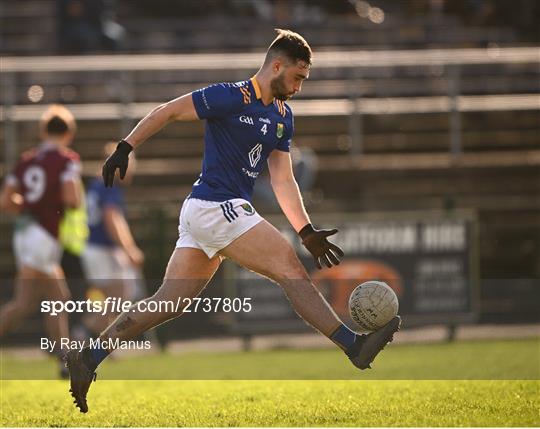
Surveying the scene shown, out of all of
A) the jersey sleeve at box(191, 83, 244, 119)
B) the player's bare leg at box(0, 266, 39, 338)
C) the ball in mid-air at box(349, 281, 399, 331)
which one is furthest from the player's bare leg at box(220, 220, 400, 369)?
the player's bare leg at box(0, 266, 39, 338)

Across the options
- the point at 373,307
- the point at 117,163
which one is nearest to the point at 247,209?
the point at 117,163

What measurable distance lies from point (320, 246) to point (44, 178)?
182 inches

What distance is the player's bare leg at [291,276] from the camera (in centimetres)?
758

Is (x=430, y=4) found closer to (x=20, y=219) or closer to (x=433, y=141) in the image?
(x=433, y=141)

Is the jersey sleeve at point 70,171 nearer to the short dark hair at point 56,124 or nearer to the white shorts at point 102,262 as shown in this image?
the short dark hair at point 56,124

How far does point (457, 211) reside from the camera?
623 inches

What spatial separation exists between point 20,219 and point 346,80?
750 centimetres

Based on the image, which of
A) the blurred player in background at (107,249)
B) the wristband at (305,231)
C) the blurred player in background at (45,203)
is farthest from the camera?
the blurred player in background at (107,249)

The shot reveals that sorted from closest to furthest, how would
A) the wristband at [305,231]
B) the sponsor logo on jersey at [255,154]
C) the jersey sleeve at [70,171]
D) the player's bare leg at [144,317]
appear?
the player's bare leg at [144,317]
the sponsor logo on jersey at [255,154]
the wristband at [305,231]
the jersey sleeve at [70,171]

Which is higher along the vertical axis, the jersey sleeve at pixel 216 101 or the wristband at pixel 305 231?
the jersey sleeve at pixel 216 101

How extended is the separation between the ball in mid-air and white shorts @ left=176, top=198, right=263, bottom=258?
2.53 feet

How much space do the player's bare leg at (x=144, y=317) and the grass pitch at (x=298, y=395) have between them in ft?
0.99

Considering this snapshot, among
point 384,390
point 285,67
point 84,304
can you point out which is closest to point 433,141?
point 84,304

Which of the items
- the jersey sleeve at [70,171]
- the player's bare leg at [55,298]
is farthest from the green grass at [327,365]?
the jersey sleeve at [70,171]
